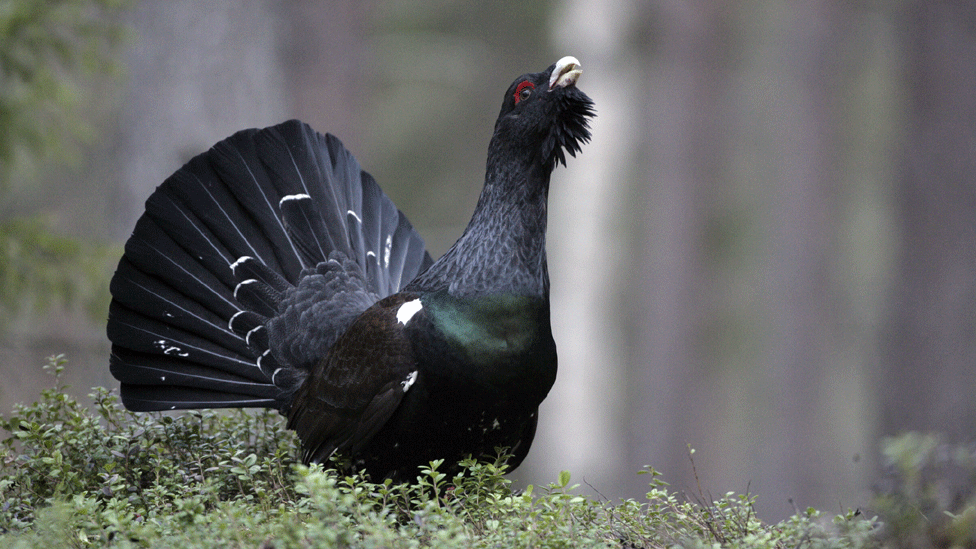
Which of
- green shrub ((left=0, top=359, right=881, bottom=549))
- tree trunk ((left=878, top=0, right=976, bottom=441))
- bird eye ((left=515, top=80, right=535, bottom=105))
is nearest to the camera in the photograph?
green shrub ((left=0, top=359, right=881, bottom=549))

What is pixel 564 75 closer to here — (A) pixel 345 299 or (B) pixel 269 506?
(A) pixel 345 299

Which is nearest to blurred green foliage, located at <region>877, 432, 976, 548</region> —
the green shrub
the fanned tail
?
the green shrub

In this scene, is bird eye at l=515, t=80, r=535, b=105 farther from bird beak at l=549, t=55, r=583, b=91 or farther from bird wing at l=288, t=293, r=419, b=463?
bird wing at l=288, t=293, r=419, b=463

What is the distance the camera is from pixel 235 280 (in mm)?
4629

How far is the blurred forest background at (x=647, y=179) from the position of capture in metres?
6.66

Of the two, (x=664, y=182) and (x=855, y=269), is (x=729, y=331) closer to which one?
(x=855, y=269)

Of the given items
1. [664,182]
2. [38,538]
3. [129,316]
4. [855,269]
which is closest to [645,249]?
[664,182]

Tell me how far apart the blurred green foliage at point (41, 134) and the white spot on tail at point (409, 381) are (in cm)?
333

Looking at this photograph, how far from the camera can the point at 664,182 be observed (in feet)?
42.7

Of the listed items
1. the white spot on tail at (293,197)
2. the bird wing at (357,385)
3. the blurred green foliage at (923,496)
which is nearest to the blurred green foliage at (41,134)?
the white spot on tail at (293,197)

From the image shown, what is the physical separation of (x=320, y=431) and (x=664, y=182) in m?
9.72

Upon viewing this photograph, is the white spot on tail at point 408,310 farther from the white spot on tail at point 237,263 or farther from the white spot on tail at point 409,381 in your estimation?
the white spot on tail at point 237,263

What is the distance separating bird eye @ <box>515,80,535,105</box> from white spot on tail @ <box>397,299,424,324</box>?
3.17ft

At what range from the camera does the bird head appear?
3852mm
